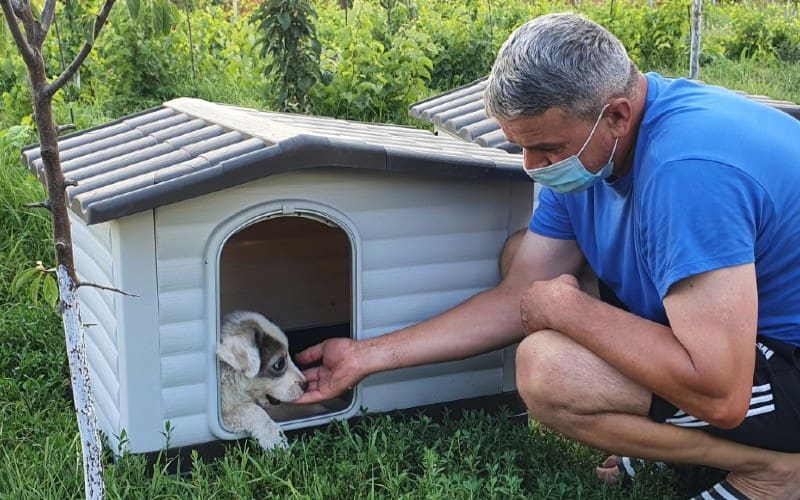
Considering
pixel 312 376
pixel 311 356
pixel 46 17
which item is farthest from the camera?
pixel 311 356

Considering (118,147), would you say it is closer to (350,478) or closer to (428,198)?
(428,198)

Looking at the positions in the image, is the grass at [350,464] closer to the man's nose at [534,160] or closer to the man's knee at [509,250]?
the man's knee at [509,250]

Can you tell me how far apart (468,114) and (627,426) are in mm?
1805

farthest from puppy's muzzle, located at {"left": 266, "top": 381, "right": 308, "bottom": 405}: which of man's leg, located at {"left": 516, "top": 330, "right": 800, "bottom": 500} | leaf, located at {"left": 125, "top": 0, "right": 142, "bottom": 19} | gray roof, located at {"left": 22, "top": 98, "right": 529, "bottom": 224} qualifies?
leaf, located at {"left": 125, "top": 0, "right": 142, "bottom": 19}

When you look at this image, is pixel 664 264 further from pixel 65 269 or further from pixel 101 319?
pixel 101 319

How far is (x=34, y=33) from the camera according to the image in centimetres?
191

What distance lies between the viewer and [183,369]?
2.82 meters

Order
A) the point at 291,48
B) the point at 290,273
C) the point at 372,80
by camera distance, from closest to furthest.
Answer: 1. the point at 290,273
2. the point at 291,48
3. the point at 372,80

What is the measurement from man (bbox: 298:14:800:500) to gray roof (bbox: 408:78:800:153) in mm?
797

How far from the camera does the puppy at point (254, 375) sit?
2.96m

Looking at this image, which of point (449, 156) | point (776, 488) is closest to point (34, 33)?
point (449, 156)

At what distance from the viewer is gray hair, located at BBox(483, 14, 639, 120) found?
7.68 feet

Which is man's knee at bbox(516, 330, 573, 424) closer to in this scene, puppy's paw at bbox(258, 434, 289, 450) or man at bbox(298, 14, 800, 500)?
man at bbox(298, 14, 800, 500)

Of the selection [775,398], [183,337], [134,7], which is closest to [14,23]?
[134,7]
